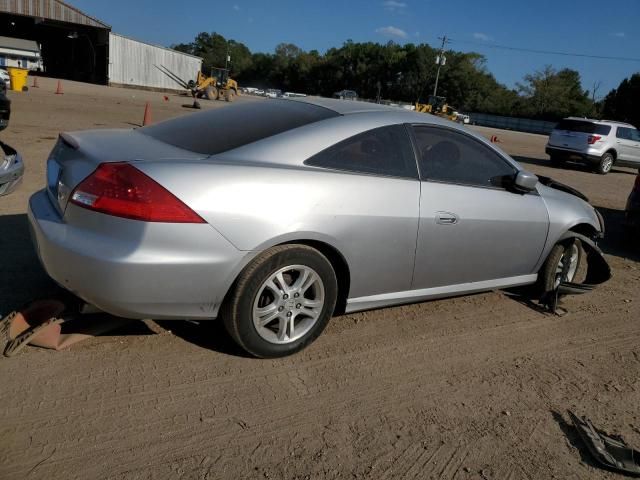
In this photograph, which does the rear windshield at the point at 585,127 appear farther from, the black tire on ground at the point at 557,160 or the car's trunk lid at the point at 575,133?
the black tire on ground at the point at 557,160

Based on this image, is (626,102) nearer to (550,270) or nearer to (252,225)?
(550,270)

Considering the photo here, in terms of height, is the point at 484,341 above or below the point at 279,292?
below

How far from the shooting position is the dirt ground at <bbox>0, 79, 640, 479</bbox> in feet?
8.04

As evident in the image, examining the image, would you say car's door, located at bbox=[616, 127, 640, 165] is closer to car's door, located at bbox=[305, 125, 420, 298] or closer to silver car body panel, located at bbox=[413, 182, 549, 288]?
silver car body panel, located at bbox=[413, 182, 549, 288]

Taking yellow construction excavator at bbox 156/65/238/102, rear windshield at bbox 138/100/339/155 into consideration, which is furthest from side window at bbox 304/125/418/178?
yellow construction excavator at bbox 156/65/238/102

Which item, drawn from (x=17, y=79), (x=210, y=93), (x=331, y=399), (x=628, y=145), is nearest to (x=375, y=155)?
(x=331, y=399)

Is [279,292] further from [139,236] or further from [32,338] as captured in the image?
[32,338]

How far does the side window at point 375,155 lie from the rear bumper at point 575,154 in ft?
50.1

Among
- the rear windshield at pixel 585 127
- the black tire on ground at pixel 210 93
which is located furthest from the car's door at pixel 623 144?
the black tire on ground at pixel 210 93

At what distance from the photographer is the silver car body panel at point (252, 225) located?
2.77 m

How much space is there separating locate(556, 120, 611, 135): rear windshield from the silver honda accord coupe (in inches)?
578

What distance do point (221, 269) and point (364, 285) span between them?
101 cm

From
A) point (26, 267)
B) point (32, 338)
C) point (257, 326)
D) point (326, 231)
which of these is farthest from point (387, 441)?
point (26, 267)

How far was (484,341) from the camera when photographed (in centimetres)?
387
